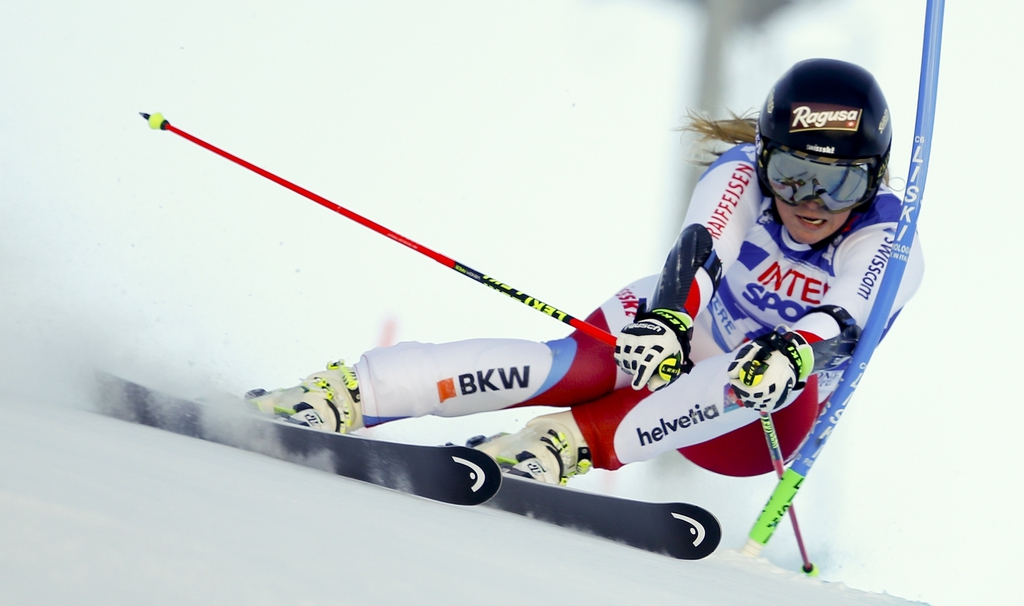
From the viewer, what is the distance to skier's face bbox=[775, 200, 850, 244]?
2.04m

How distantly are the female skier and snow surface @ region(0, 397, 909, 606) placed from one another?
0.50 metres

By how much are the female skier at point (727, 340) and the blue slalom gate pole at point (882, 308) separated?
4 cm

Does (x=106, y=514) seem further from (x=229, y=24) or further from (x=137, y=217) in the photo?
(x=229, y=24)

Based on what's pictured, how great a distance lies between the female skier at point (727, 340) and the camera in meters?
1.94

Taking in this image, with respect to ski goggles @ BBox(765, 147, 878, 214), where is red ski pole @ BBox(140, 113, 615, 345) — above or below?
below

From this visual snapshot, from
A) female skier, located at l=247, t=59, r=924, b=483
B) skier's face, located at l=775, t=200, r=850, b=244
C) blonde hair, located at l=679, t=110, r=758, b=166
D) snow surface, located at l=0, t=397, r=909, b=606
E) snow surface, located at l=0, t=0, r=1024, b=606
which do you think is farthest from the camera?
snow surface, located at l=0, t=0, r=1024, b=606

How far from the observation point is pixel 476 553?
3.63 ft

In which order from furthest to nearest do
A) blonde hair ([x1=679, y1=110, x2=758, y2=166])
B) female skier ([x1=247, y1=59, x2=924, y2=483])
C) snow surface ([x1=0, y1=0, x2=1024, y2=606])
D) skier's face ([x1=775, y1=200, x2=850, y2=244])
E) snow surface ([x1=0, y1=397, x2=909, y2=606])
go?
snow surface ([x1=0, y1=0, x2=1024, y2=606]) < blonde hair ([x1=679, y1=110, x2=758, y2=166]) < skier's face ([x1=775, y1=200, x2=850, y2=244]) < female skier ([x1=247, y1=59, x2=924, y2=483]) < snow surface ([x1=0, y1=397, x2=909, y2=606])

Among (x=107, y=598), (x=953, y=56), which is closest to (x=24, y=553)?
(x=107, y=598)

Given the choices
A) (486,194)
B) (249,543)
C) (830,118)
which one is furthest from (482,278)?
(486,194)

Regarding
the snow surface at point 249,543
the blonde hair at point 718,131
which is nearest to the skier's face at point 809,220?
the blonde hair at point 718,131

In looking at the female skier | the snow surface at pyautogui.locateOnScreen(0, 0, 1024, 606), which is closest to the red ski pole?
the female skier

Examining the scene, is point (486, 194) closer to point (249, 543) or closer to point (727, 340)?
point (727, 340)

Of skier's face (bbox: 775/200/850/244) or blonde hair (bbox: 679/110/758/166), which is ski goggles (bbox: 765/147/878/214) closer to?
skier's face (bbox: 775/200/850/244)
